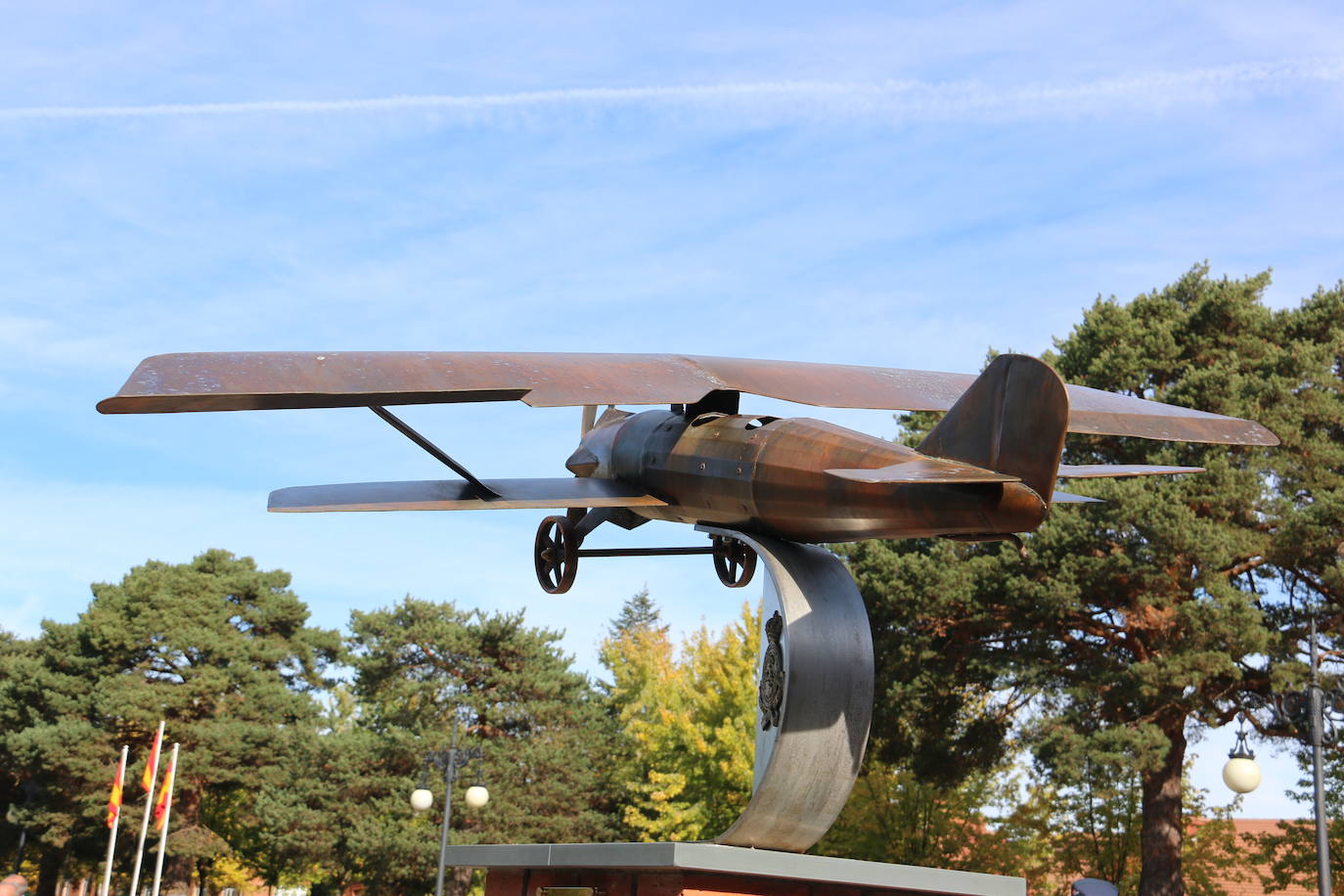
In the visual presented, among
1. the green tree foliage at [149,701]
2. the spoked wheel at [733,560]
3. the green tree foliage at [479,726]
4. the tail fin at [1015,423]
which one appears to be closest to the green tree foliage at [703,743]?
the green tree foliage at [479,726]

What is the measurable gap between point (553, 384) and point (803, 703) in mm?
3257

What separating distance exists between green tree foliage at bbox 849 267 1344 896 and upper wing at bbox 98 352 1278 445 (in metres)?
15.0

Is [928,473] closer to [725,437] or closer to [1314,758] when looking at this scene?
[725,437]

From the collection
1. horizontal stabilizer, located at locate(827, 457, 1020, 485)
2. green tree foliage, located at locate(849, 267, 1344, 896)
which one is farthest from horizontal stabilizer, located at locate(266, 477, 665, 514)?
green tree foliage, located at locate(849, 267, 1344, 896)

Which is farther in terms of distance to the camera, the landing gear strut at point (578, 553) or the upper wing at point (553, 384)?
the landing gear strut at point (578, 553)

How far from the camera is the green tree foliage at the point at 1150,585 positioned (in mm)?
24234

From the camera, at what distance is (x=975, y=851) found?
107 feet

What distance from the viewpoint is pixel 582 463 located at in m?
11.7

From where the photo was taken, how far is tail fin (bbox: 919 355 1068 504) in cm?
792

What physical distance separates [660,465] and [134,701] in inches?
1460

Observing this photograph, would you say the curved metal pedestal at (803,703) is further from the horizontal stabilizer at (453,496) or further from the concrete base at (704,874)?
the horizontal stabilizer at (453,496)

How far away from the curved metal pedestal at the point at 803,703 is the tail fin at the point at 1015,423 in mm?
2084

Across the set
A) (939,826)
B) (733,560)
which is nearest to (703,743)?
(939,826)

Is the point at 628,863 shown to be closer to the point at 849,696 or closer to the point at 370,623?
the point at 849,696
